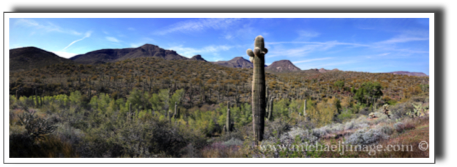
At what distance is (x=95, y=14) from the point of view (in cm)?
366

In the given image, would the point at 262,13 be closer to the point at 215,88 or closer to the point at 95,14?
the point at 95,14

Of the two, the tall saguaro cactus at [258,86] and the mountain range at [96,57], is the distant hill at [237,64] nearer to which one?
the mountain range at [96,57]

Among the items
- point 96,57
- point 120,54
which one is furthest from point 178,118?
point 120,54

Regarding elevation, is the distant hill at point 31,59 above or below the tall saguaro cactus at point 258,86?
above

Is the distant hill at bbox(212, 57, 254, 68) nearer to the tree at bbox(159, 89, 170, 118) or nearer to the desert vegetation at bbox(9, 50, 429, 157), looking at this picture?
the desert vegetation at bbox(9, 50, 429, 157)

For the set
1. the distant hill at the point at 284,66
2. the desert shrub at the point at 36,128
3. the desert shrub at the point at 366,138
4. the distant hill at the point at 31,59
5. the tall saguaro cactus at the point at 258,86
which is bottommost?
the desert shrub at the point at 366,138

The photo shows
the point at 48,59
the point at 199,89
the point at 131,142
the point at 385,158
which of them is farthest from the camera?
the point at 48,59

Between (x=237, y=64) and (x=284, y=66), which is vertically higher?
(x=237, y=64)

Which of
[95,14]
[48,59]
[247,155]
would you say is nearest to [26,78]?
[48,59]

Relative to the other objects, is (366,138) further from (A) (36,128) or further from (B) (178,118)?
(B) (178,118)

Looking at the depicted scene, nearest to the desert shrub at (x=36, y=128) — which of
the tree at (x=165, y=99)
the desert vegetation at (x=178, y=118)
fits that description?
the desert vegetation at (x=178, y=118)

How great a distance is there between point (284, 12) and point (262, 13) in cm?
48

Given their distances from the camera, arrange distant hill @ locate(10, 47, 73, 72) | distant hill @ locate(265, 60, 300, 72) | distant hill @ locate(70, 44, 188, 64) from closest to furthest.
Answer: distant hill @ locate(10, 47, 73, 72)
distant hill @ locate(70, 44, 188, 64)
distant hill @ locate(265, 60, 300, 72)

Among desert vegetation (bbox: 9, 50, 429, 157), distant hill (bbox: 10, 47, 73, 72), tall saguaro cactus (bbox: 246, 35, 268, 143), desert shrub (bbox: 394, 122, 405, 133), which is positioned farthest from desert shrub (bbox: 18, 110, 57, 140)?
distant hill (bbox: 10, 47, 73, 72)
